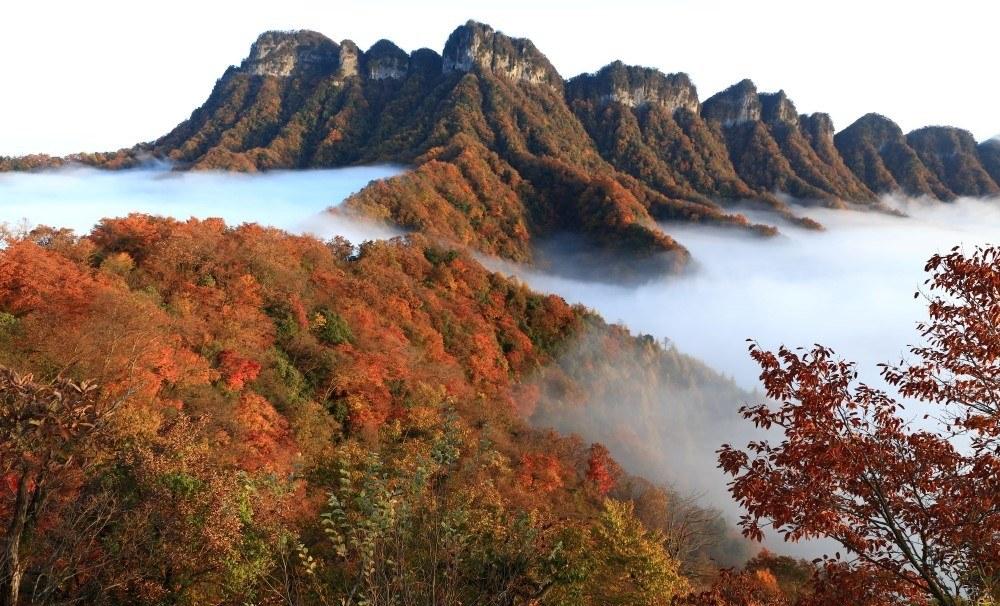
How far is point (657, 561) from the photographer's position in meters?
15.4

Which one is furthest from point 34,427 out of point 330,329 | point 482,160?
point 482,160

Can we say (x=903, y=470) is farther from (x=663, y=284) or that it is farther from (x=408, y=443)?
(x=663, y=284)

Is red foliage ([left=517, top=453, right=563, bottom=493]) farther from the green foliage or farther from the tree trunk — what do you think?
the tree trunk

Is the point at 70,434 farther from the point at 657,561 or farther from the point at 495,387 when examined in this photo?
the point at 495,387

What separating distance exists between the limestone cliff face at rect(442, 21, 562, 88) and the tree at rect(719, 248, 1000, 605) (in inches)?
7736

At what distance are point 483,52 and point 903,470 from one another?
20153 cm

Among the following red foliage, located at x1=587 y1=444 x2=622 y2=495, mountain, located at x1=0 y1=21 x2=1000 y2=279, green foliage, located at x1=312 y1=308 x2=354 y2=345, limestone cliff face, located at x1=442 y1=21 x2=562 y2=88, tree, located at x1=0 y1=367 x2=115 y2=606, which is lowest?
red foliage, located at x1=587 y1=444 x2=622 y2=495

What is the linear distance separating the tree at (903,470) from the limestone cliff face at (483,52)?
196482 mm

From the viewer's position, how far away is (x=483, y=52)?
A: 188000 mm

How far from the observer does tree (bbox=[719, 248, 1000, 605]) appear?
6543 mm

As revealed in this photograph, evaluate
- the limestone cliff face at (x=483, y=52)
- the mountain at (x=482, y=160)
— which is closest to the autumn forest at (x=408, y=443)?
the mountain at (x=482, y=160)

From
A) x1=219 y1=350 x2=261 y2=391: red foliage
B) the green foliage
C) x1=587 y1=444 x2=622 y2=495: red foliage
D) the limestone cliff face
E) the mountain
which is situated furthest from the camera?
the limestone cliff face

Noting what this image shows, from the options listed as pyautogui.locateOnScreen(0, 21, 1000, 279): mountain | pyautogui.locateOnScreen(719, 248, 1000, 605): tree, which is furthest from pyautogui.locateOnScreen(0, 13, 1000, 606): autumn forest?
pyautogui.locateOnScreen(0, 21, 1000, 279): mountain

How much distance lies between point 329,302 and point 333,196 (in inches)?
3864
